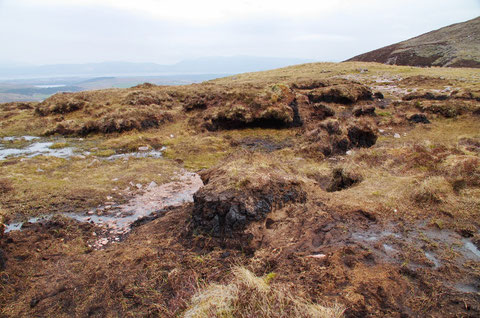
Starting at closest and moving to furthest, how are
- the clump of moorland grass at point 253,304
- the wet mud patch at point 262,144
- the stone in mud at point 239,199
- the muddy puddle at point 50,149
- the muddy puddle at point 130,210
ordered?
the clump of moorland grass at point 253,304
the stone in mud at point 239,199
the muddy puddle at point 130,210
the muddy puddle at point 50,149
the wet mud patch at point 262,144

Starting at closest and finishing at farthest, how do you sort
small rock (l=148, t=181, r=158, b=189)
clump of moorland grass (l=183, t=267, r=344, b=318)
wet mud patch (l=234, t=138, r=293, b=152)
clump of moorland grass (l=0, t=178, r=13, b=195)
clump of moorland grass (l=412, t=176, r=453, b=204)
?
clump of moorland grass (l=183, t=267, r=344, b=318) → clump of moorland grass (l=412, t=176, r=453, b=204) → clump of moorland grass (l=0, t=178, r=13, b=195) → small rock (l=148, t=181, r=158, b=189) → wet mud patch (l=234, t=138, r=293, b=152)

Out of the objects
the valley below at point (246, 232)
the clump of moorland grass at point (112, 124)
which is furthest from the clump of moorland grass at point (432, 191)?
the clump of moorland grass at point (112, 124)

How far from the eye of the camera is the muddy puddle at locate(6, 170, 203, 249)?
7.93m

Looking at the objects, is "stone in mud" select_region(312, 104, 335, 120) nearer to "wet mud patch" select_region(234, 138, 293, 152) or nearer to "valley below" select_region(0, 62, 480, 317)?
"valley below" select_region(0, 62, 480, 317)

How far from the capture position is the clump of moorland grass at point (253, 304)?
132 inches

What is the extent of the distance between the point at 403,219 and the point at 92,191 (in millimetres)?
10285

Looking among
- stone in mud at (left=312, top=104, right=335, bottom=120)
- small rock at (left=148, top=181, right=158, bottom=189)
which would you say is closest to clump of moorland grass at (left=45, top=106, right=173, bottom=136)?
small rock at (left=148, top=181, right=158, bottom=189)

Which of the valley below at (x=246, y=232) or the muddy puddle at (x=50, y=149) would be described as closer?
the valley below at (x=246, y=232)

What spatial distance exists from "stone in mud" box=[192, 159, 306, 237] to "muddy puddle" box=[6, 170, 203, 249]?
2.93 m

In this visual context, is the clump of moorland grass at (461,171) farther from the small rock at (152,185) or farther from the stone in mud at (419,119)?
the stone in mud at (419,119)

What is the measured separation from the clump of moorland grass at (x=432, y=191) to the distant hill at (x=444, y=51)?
173ft

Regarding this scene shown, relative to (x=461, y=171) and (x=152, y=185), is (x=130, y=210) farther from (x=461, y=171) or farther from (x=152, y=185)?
(x=461, y=171)

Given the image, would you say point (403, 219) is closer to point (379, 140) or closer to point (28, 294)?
point (28, 294)

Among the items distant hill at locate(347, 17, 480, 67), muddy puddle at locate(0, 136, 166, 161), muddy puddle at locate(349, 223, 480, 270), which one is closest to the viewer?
muddy puddle at locate(349, 223, 480, 270)
